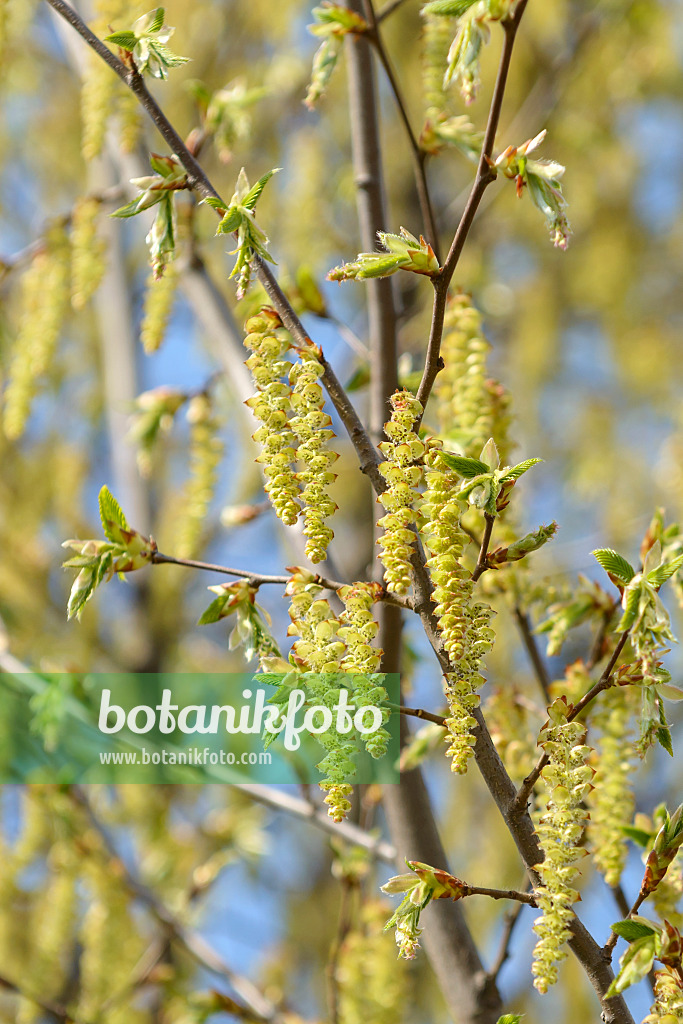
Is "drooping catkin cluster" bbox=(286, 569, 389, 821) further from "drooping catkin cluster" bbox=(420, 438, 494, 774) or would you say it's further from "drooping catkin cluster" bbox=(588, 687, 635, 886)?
"drooping catkin cluster" bbox=(588, 687, 635, 886)

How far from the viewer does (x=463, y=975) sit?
0.84 meters

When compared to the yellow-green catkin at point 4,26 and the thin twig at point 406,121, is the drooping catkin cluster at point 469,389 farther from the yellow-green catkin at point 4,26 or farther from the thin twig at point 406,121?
the yellow-green catkin at point 4,26

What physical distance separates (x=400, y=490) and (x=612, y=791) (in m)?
0.39

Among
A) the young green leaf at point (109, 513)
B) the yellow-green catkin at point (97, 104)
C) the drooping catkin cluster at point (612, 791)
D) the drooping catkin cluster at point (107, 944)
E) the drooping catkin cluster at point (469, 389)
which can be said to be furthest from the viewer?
the drooping catkin cluster at point (107, 944)

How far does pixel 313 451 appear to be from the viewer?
1.88 ft

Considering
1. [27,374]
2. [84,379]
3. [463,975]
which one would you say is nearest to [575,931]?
[463,975]

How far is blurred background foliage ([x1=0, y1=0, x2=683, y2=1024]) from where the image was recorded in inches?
69.2

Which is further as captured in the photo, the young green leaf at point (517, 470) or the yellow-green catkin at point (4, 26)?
the yellow-green catkin at point (4, 26)

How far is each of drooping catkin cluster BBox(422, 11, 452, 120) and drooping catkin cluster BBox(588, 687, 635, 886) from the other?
0.65m

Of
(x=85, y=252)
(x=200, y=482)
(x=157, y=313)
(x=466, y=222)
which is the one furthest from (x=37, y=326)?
(x=466, y=222)

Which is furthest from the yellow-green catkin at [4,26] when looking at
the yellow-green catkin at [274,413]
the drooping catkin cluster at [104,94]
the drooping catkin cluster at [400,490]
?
the drooping catkin cluster at [400,490]

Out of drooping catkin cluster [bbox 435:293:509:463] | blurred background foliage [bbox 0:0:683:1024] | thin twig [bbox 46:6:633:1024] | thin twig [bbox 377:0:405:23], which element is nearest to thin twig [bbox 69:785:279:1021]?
blurred background foliage [bbox 0:0:683:1024]

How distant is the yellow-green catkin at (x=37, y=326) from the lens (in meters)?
1.17

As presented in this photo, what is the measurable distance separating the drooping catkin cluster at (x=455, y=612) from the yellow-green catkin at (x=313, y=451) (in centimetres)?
6
